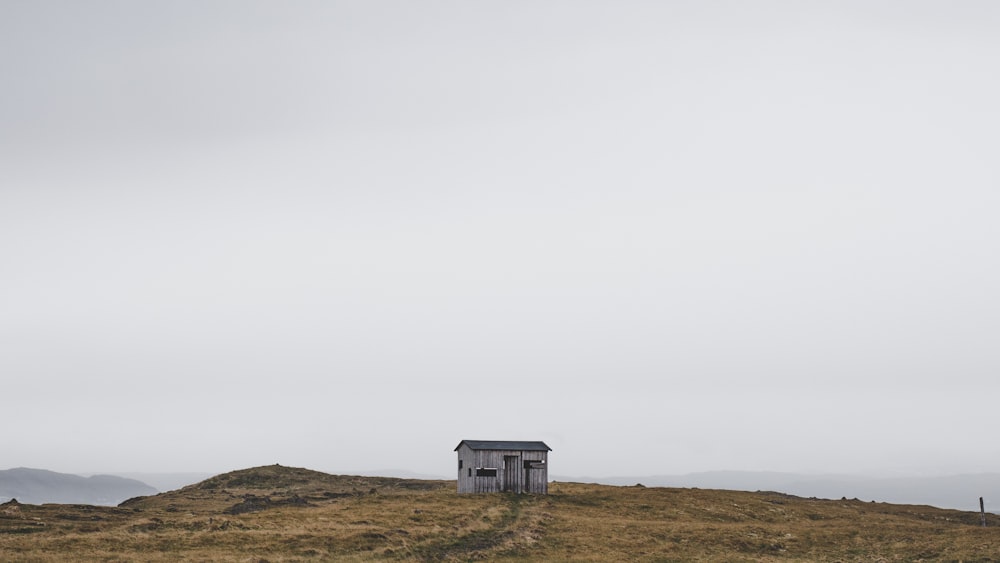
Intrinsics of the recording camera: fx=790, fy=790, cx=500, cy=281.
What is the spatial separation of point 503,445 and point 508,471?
107 inches

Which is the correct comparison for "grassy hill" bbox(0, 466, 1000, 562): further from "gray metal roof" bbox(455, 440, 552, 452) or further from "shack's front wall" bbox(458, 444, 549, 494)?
"gray metal roof" bbox(455, 440, 552, 452)

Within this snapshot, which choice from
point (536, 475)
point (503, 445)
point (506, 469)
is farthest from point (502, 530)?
point (503, 445)

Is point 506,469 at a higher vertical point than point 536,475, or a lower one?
higher

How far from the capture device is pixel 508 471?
7512 cm

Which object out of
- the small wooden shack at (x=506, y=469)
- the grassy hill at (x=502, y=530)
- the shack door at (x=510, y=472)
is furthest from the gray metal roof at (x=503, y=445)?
the grassy hill at (x=502, y=530)

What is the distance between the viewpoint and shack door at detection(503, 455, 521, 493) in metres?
74.9

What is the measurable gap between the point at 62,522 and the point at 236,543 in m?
14.6

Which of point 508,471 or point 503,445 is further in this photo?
point 503,445

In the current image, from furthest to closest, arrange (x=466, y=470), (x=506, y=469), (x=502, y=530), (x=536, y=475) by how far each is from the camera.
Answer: (x=466, y=470) → (x=536, y=475) → (x=506, y=469) → (x=502, y=530)

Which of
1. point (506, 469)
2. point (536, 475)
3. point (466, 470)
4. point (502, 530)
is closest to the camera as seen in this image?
point (502, 530)

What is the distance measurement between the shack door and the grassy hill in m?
3.60

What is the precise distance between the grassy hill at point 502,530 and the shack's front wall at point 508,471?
338 cm

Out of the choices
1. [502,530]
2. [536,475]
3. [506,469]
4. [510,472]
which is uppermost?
[506,469]

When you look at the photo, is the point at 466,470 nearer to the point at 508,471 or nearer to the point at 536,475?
the point at 508,471
